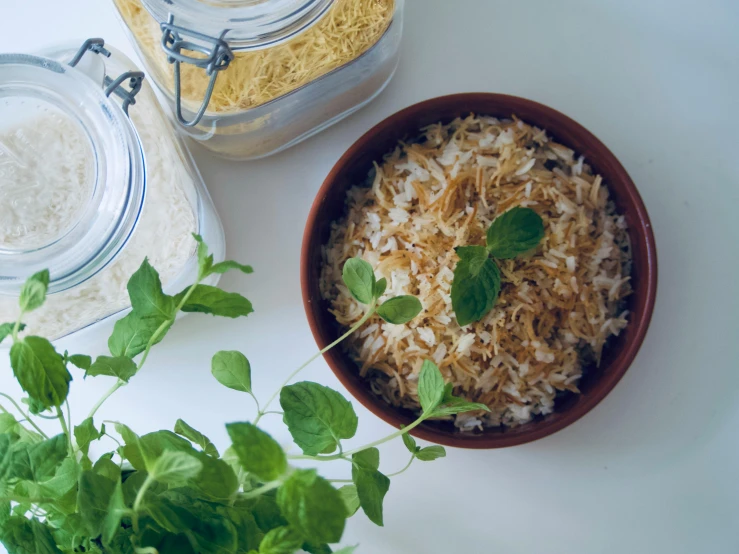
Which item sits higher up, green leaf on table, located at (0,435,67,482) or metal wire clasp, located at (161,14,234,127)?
metal wire clasp, located at (161,14,234,127)

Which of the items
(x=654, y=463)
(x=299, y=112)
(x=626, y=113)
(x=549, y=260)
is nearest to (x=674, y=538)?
(x=654, y=463)

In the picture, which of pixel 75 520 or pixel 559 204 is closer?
pixel 75 520

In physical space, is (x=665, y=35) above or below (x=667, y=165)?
above

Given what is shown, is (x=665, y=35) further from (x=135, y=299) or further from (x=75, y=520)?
(x=75, y=520)

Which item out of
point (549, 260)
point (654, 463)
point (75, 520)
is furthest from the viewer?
point (654, 463)

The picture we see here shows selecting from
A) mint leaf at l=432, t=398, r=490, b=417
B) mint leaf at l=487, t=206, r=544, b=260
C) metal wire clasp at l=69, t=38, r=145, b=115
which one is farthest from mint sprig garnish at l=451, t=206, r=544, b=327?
metal wire clasp at l=69, t=38, r=145, b=115

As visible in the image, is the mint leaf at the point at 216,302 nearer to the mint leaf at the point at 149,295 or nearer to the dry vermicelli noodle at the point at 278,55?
the mint leaf at the point at 149,295

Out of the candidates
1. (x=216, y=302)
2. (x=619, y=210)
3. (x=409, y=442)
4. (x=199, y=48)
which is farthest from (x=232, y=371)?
(x=619, y=210)

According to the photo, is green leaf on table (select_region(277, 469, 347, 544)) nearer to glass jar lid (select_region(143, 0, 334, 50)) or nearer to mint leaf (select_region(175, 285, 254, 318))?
mint leaf (select_region(175, 285, 254, 318))
